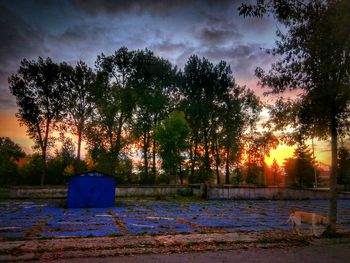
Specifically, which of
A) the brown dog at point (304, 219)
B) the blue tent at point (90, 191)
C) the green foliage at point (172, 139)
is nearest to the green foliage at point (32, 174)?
the green foliage at point (172, 139)

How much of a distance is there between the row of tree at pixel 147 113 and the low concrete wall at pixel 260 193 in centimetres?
613

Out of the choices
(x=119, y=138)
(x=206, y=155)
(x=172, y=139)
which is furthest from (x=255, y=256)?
(x=206, y=155)

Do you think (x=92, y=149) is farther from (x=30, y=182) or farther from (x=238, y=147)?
(x=238, y=147)

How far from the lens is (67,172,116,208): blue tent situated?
89.1ft

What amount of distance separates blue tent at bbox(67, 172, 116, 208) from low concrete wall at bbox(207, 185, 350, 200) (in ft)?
46.1

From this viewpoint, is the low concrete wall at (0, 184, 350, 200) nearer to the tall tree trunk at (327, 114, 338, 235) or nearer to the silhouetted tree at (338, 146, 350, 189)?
the silhouetted tree at (338, 146, 350, 189)

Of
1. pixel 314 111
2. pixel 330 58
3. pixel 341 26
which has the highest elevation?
pixel 341 26

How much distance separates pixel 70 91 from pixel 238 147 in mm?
31698

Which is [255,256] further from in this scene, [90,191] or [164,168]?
[164,168]

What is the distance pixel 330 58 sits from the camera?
12.7 m

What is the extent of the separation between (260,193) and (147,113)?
81.9 feet

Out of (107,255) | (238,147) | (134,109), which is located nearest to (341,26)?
(107,255)

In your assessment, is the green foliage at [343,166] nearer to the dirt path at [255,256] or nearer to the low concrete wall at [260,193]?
the low concrete wall at [260,193]

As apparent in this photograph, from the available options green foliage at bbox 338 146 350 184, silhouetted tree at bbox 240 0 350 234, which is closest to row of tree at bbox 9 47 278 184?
green foliage at bbox 338 146 350 184
